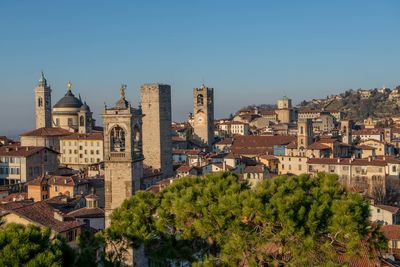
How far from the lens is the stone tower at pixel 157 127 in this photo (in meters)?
60.8

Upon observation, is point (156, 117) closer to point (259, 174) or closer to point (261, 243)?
point (259, 174)

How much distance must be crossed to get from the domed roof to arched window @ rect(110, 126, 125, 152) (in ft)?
197

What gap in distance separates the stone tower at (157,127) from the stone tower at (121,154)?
33181 millimetres

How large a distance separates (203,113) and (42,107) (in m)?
24.2

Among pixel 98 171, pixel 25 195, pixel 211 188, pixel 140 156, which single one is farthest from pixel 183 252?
pixel 98 171

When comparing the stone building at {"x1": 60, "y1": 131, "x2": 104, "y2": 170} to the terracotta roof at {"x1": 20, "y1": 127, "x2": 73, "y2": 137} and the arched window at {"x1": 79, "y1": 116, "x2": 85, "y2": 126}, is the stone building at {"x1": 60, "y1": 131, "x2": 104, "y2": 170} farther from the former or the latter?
the arched window at {"x1": 79, "y1": 116, "x2": 85, "y2": 126}

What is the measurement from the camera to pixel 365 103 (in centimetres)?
16250

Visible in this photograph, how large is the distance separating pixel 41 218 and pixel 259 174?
106 feet

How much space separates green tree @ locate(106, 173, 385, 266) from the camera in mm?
16609

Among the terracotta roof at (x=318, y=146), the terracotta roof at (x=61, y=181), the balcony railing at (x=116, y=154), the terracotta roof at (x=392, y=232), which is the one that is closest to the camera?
the balcony railing at (x=116, y=154)

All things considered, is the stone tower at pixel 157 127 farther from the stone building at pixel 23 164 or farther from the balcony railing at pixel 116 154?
the balcony railing at pixel 116 154

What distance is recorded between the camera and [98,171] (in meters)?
52.7

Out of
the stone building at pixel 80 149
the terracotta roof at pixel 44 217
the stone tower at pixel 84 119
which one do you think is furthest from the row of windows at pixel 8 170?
the terracotta roof at pixel 44 217

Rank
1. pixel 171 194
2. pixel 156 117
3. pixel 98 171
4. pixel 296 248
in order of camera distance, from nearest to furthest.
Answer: pixel 296 248 → pixel 171 194 → pixel 98 171 → pixel 156 117
